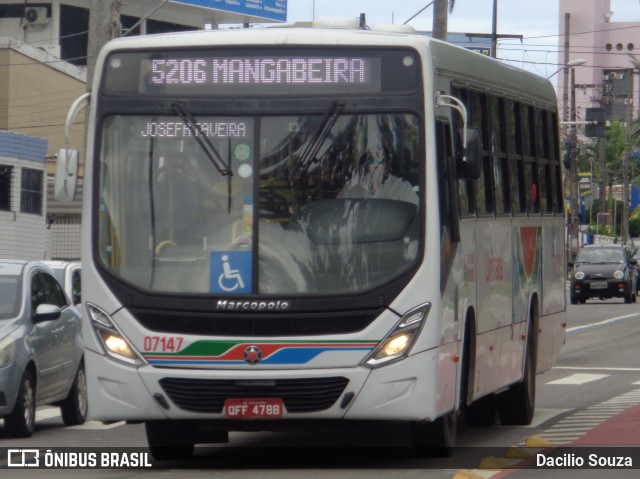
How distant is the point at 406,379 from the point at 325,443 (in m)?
2.57

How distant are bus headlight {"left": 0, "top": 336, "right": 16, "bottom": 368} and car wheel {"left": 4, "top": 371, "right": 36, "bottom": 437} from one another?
0.91 feet

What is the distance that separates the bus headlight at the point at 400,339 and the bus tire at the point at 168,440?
5.77 ft

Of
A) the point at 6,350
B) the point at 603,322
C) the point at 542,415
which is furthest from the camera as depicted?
the point at 603,322

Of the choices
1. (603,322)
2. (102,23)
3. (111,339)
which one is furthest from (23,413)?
(603,322)

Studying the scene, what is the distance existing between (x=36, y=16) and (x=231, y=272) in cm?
6180

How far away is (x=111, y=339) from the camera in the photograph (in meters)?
10.5

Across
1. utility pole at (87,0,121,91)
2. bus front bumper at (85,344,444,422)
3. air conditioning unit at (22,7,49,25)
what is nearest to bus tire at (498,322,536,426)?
bus front bumper at (85,344,444,422)

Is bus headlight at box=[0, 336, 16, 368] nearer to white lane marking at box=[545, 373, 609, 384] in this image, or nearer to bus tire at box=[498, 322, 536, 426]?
bus tire at box=[498, 322, 536, 426]

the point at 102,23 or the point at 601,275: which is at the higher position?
the point at 102,23

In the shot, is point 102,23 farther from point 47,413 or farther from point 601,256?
point 601,256

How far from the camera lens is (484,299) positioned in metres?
12.5

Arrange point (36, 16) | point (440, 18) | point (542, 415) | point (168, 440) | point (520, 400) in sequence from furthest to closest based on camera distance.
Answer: point (36, 16) < point (440, 18) < point (542, 415) < point (520, 400) < point (168, 440)

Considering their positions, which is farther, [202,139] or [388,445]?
[388,445]

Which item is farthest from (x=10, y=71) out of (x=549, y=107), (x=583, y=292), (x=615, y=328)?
(x=549, y=107)
